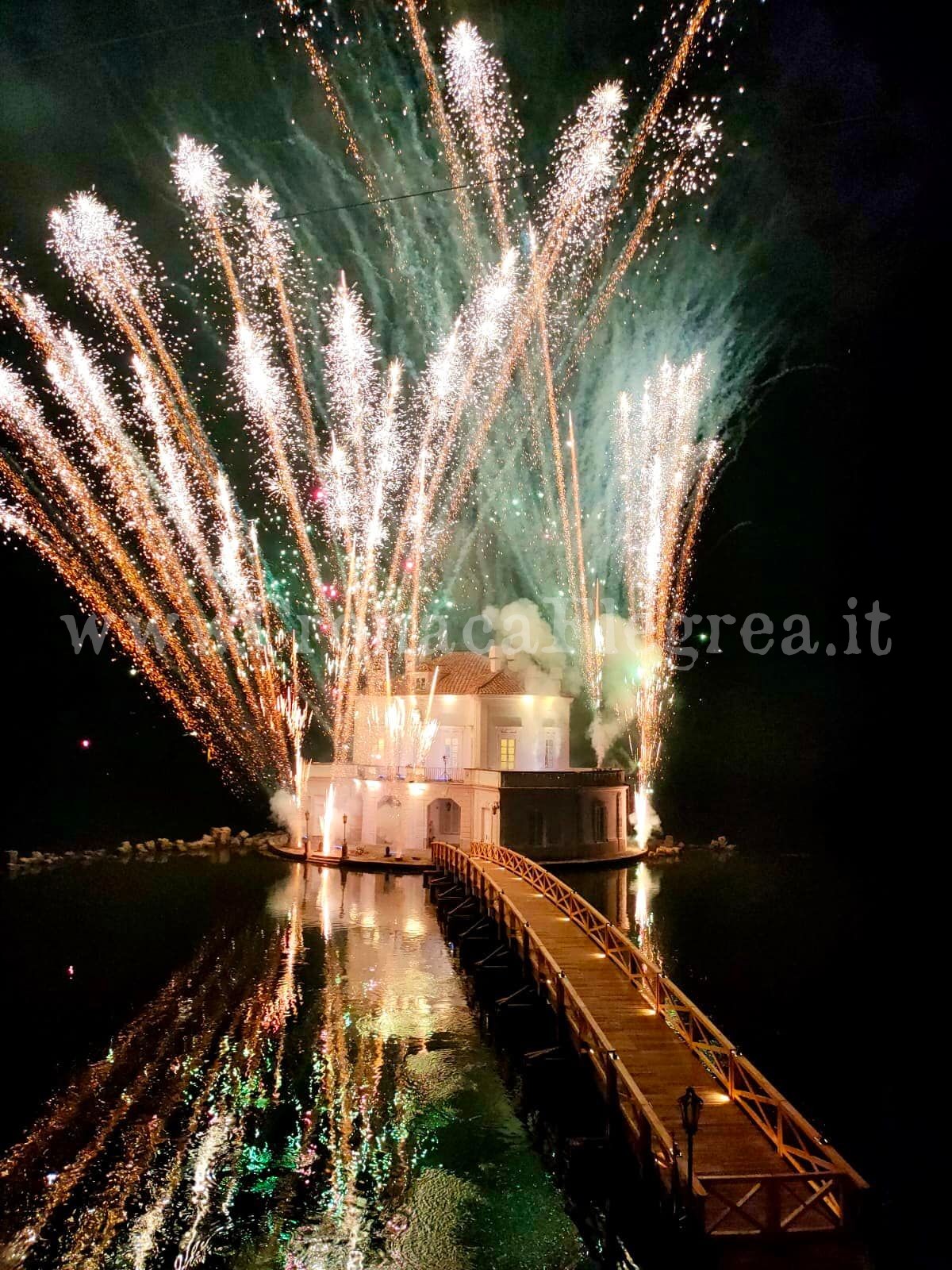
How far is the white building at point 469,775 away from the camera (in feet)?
156

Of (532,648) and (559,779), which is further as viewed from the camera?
(532,648)

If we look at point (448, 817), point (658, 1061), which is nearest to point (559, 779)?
point (448, 817)

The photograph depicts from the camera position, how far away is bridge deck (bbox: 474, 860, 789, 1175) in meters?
12.4

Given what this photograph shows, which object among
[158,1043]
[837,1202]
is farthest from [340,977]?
[837,1202]

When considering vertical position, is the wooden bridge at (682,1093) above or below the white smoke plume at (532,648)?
below

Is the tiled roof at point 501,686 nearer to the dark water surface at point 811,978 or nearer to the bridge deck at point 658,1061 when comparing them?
the dark water surface at point 811,978

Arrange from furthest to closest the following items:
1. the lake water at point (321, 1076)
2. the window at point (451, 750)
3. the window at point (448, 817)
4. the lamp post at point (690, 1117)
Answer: the window at point (451, 750), the window at point (448, 817), the lake water at point (321, 1076), the lamp post at point (690, 1117)

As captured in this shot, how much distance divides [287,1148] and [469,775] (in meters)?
34.3

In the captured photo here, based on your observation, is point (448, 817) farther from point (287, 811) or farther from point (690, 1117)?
point (690, 1117)

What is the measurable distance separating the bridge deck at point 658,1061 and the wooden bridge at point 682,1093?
0.02m

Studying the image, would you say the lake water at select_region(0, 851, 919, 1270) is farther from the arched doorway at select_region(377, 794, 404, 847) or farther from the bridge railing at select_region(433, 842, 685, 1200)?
the arched doorway at select_region(377, 794, 404, 847)

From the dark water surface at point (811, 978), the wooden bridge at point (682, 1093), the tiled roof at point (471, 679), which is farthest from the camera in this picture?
the tiled roof at point (471, 679)

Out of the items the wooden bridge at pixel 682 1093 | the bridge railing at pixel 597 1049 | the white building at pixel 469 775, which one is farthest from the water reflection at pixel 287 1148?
the white building at pixel 469 775

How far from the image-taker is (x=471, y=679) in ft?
176
